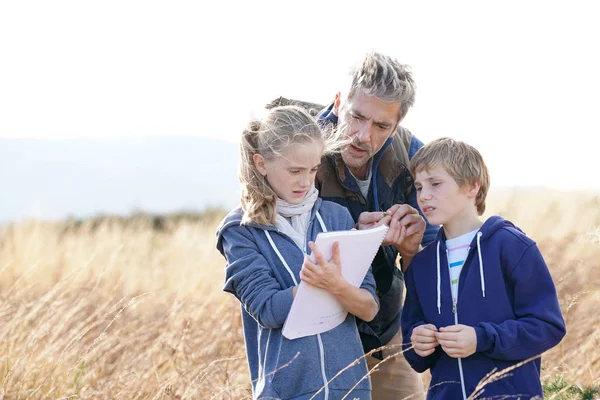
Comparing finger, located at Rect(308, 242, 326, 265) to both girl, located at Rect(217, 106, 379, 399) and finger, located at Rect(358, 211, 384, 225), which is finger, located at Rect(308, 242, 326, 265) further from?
finger, located at Rect(358, 211, 384, 225)

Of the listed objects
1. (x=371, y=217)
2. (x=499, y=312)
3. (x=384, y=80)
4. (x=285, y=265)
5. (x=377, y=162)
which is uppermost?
(x=384, y=80)

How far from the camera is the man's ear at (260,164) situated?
3088mm

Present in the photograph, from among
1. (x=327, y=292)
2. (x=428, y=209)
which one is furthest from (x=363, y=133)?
(x=327, y=292)

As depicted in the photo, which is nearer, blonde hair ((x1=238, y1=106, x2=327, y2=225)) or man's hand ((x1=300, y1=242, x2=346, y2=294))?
man's hand ((x1=300, y1=242, x2=346, y2=294))

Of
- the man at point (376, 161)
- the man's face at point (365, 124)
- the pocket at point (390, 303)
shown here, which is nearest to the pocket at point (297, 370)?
the man at point (376, 161)

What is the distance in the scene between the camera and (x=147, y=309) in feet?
22.9

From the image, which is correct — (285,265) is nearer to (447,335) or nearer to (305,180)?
(305,180)

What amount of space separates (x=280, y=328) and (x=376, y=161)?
3.52ft

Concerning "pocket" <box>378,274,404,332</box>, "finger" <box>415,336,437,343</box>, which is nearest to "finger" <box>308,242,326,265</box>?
"finger" <box>415,336,437,343</box>

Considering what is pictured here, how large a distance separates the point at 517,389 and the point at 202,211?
47.5 ft

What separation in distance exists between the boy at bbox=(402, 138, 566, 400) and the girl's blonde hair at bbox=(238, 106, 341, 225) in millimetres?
510

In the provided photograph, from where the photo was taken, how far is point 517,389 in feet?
9.64

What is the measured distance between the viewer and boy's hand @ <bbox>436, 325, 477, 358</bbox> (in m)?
2.89

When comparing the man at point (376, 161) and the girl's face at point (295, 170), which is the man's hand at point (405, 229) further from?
the girl's face at point (295, 170)
